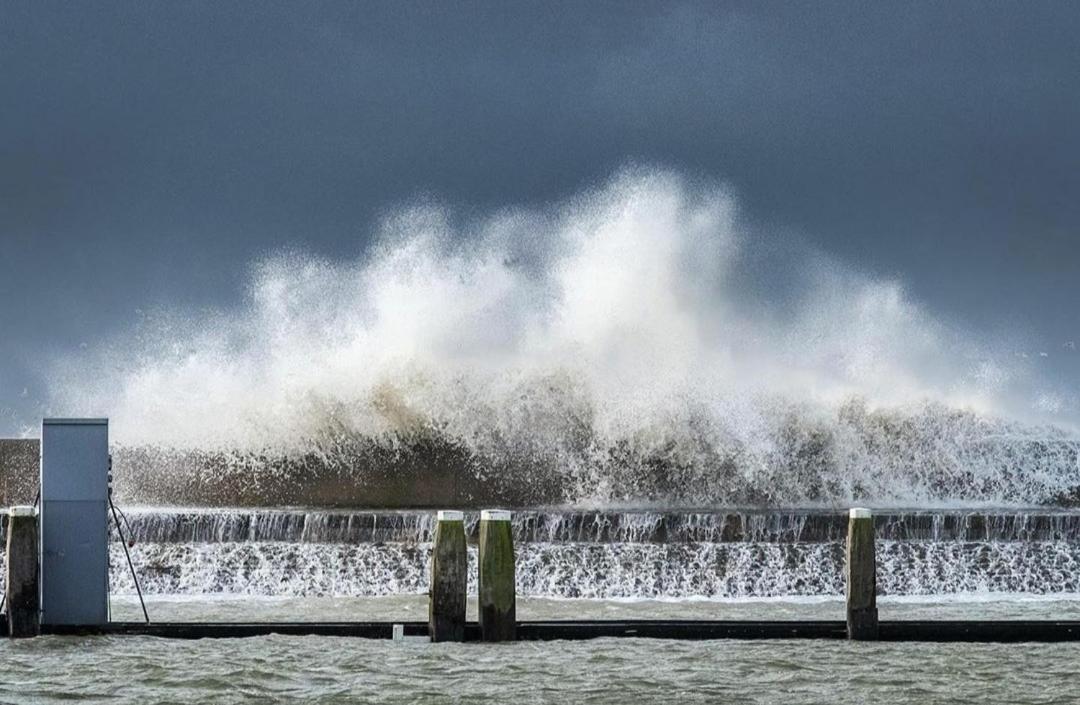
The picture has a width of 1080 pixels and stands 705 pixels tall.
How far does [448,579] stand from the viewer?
1403cm

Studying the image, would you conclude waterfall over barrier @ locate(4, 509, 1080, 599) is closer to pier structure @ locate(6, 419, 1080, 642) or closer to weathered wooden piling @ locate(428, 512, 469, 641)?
pier structure @ locate(6, 419, 1080, 642)

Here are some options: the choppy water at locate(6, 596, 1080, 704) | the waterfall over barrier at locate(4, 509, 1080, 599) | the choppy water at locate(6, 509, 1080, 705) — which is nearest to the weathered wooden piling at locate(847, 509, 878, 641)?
the choppy water at locate(6, 596, 1080, 704)

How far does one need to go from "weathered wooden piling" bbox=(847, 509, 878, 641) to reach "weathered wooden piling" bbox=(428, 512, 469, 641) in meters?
2.91

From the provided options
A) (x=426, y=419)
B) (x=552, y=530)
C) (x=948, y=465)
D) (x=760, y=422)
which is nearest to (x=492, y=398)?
(x=426, y=419)

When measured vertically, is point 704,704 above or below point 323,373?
below

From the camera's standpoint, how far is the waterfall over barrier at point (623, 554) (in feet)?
65.4

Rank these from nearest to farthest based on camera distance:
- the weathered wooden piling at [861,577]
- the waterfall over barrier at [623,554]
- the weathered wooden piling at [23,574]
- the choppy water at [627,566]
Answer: the weathered wooden piling at [23,574] < the weathered wooden piling at [861,577] < the choppy water at [627,566] < the waterfall over barrier at [623,554]

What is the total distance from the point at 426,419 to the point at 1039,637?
16667 mm

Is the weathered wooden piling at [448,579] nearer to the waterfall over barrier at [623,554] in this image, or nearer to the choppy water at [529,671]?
the choppy water at [529,671]

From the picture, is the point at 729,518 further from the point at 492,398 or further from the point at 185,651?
the point at 492,398

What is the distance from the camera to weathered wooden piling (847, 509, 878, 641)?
14.2 meters

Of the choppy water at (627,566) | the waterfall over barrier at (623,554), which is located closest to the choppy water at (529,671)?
the choppy water at (627,566)

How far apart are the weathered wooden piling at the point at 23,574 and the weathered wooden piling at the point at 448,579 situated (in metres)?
2.94

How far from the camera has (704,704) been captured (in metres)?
12.4
